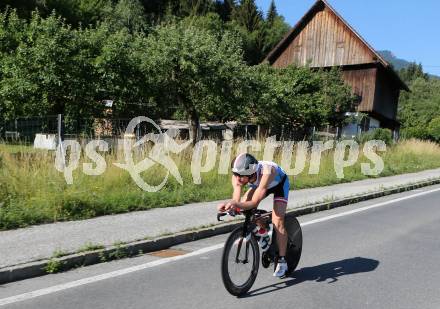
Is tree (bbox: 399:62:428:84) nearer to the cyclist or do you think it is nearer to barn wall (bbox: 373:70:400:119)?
barn wall (bbox: 373:70:400:119)

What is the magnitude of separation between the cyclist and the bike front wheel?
1.22 ft

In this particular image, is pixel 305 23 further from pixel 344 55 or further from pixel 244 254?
pixel 244 254

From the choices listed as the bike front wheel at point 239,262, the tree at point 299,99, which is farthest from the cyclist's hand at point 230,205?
the tree at point 299,99

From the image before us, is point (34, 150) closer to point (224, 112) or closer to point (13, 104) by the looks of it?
point (13, 104)

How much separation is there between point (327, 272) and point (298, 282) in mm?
659

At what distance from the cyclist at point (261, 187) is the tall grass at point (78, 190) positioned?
4045mm

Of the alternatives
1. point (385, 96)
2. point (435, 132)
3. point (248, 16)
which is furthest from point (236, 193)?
point (248, 16)

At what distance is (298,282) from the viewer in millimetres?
6309

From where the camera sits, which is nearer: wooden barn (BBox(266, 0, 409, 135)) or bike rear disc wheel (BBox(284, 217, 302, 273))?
bike rear disc wheel (BBox(284, 217, 302, 273))

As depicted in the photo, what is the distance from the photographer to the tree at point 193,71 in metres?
19.6

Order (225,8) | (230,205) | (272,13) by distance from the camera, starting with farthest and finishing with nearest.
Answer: (272,13)
(225,8)
(230,205)

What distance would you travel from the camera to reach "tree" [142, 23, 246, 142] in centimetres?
1962

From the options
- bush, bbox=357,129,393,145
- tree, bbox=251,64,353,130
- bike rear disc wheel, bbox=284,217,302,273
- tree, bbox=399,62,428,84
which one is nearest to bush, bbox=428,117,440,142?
tree, bbox=251,64,353,130

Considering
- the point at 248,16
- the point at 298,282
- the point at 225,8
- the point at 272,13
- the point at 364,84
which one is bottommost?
the point at 298,282
